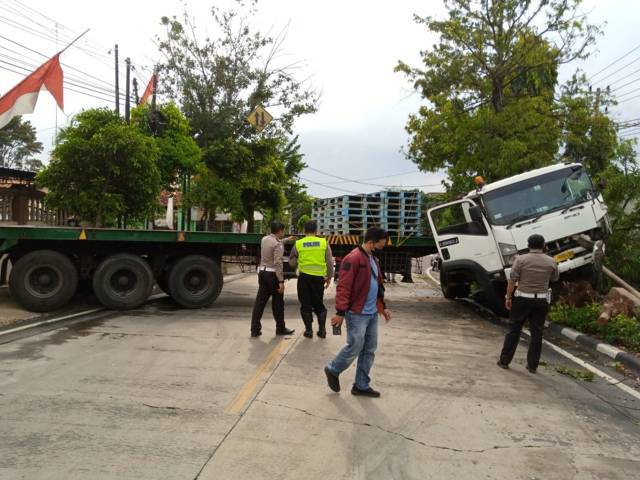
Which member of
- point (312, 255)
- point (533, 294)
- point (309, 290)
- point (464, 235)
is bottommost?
point (309, 290)

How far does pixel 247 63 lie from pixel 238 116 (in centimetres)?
237

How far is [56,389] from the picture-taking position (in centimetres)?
512

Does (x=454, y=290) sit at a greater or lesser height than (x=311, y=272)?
lesser

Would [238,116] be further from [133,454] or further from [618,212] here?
[133,454]

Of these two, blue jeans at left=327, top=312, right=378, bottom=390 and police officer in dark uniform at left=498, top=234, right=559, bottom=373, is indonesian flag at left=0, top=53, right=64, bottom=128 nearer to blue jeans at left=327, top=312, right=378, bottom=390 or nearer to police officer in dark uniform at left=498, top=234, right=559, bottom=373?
blue jeans at left=327, top=312, right=378, bottom=390

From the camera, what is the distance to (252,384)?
5.47m

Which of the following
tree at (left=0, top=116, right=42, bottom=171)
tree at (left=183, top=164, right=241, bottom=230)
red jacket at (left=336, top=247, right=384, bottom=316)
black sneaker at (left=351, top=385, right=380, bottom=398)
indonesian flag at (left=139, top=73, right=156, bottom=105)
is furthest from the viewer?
tree at (left=0, top=116, right=42, bottom=171)

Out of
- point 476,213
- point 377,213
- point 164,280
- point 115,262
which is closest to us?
point 476,213

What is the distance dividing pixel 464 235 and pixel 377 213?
3.57 meters

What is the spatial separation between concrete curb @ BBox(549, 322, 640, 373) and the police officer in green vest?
388 centimetres

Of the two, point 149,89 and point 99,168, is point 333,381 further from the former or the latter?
point 149,89

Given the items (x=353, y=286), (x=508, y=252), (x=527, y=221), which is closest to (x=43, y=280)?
(x=353, y=286)

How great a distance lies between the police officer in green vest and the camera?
25.8 feet

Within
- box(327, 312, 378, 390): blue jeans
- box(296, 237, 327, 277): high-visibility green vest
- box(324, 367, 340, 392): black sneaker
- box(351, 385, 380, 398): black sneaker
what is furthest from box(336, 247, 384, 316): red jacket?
box(296, 237, 327, 277): high-visibility green vest
